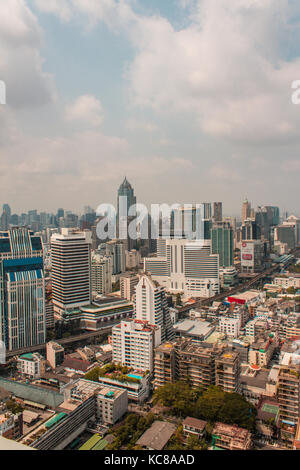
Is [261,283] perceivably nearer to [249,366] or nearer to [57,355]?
[249,366]

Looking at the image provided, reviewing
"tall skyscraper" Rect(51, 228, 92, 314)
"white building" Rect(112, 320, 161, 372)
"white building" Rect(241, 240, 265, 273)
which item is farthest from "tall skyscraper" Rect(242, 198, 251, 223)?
"white building" Rect(112, 320, 161, 372)

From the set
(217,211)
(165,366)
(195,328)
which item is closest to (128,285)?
(195,328)

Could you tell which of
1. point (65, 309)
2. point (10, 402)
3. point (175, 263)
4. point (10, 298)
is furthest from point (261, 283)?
point (10, 402)

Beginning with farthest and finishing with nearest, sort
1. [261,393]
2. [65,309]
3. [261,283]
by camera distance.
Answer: [261,283] → [65,309] → [261,393]

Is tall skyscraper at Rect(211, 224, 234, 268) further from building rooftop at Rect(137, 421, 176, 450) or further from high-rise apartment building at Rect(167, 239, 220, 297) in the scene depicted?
building rooftop at Rect(137, 421, 176, 450)

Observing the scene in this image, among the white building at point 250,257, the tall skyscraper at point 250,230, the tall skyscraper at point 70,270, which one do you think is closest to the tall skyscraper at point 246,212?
the tall skyscraper at point 250,230

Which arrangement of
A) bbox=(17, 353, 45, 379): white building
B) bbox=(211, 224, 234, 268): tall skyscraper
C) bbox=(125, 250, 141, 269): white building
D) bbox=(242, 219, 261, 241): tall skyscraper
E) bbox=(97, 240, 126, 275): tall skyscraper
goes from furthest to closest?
bbox=(242, 219, 261, 241): tall skyscraper, bbox=(125, 250, 141, 269): white building, bbox=(211, 224, 234, 268): tall skyscraper, bbox=(97, 240, 126, 275): tall skyscraper, bbox=(17, 353, 45, 379): white building

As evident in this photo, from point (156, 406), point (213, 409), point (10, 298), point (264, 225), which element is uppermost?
point (264, 225)

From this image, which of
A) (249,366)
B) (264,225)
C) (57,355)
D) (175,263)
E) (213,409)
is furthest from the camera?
(264,225)
